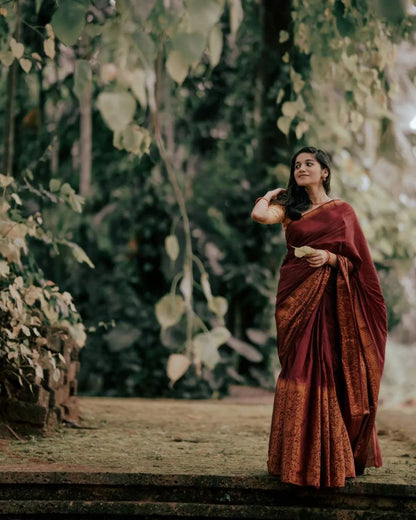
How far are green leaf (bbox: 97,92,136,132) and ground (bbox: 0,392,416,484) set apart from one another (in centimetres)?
189

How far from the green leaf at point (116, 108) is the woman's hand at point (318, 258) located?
1.59m

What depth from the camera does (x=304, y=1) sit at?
495cm

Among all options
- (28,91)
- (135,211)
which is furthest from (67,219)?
(28,91)

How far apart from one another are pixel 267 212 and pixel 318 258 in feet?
1.20

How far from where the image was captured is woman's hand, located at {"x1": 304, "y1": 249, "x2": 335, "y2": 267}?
3.55 meters

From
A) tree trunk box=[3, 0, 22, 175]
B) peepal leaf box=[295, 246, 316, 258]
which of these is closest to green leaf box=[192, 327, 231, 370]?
peepal leaf box=[295, 246, 316, 258]

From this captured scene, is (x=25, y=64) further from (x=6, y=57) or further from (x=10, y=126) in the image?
(x=10, y=126)

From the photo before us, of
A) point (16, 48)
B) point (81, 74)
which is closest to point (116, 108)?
point (81, 74)

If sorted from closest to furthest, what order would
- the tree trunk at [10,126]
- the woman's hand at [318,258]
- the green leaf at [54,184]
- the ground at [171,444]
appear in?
the woman's hand at [318,258]
the ground at [171,444]
the green leaf at [54,184]
the tree trunk at [10,126]

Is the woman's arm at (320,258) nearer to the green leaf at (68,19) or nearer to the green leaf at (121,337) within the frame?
the green leaf at (68,19)

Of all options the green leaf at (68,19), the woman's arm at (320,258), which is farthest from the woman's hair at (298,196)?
the green leaf at (68,19)

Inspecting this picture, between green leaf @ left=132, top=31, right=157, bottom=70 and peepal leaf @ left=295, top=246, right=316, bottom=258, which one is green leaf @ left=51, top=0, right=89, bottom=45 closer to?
green leaf @ left=132, top=31, right=157, bottom=70

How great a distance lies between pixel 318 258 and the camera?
11.7 feet

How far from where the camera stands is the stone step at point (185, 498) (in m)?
3.40
